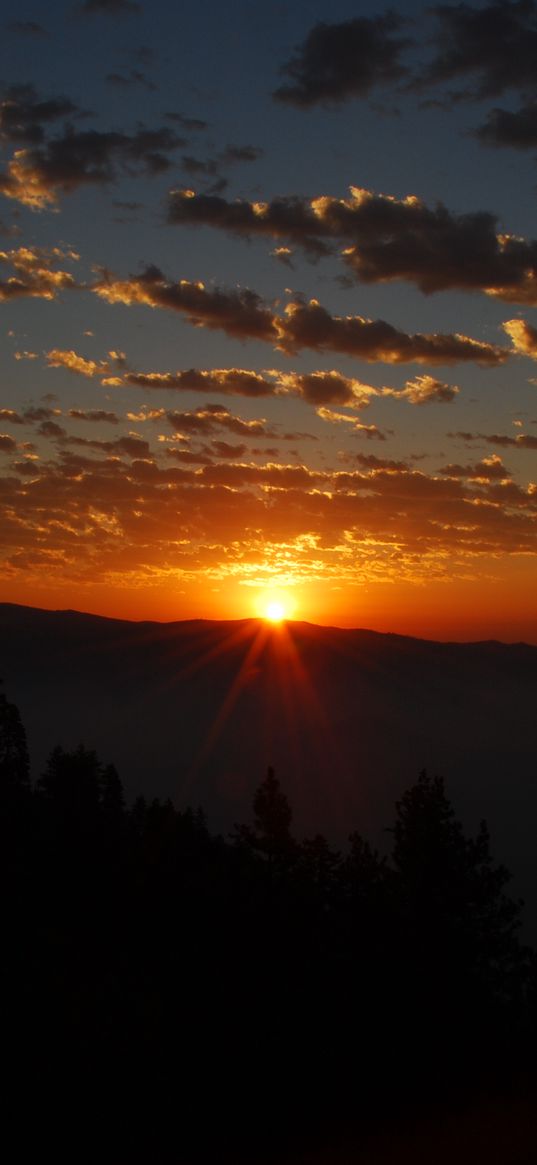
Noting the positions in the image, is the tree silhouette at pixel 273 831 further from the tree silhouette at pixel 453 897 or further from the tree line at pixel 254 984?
the tree silhouette at pixel 453 897

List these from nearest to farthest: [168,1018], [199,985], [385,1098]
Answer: [385,1098], [168,1018], [199,985]

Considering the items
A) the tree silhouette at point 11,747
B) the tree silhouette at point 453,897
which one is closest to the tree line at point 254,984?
the tree silhouette at point 453,897

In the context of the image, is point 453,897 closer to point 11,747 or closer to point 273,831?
point 273,831

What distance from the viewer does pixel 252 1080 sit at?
1475 centimetres

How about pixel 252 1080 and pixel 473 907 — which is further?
pixel 473 907

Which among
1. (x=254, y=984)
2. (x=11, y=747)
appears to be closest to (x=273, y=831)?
(x=254, y=984)

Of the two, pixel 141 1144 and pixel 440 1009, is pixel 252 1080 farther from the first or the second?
pixel 440 1009

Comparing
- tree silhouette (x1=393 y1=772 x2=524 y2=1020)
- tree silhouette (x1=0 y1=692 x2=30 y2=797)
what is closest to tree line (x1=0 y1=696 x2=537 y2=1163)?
tree silhouette (x1=393 y1=772 x2=524 y2=1020)

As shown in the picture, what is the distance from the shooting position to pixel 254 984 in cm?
1875

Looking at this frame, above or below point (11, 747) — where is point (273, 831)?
below

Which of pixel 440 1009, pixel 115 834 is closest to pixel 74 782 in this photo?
pixel 115 834

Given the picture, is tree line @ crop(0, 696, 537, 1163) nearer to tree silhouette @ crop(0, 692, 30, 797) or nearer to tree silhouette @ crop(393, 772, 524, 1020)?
tree silhouette @ crop(393, 772, 524, 1020)

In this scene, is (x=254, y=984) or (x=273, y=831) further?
(x=273, y=831)

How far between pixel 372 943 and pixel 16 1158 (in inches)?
465
